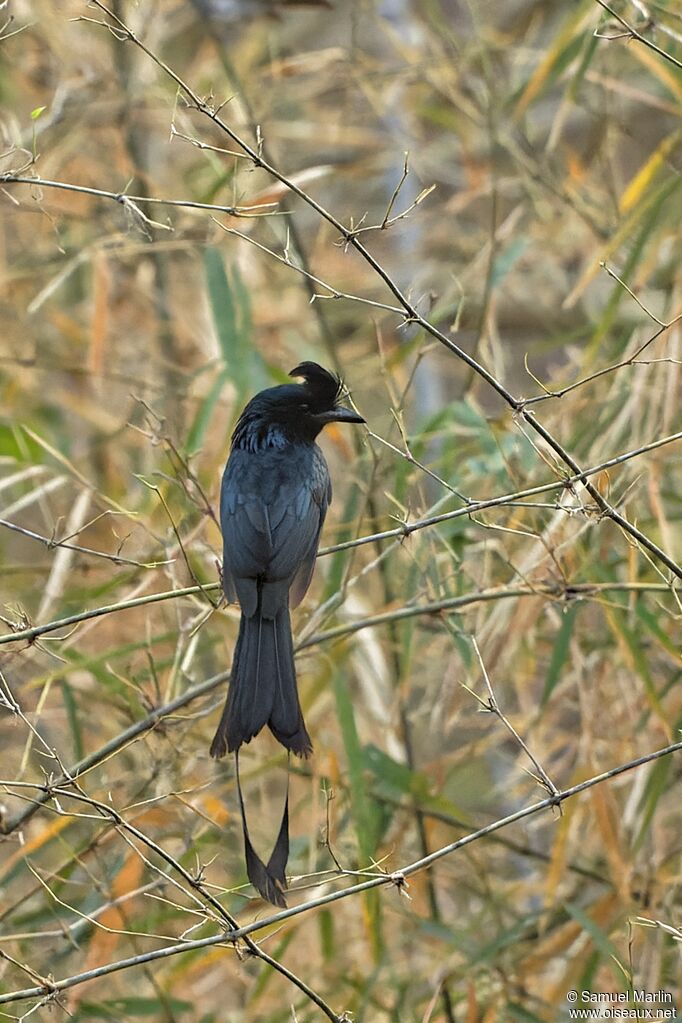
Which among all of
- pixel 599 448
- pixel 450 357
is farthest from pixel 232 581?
pixel 450 357

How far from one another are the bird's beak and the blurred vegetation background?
128 mm

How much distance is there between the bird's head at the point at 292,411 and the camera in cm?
301

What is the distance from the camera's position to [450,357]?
20.5 feet

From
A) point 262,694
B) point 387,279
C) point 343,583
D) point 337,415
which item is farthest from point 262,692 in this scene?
point 387,279

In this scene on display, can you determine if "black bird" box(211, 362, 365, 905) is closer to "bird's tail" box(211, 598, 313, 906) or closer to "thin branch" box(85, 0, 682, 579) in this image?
"bird's tail" box(211, 598, 313, 906)

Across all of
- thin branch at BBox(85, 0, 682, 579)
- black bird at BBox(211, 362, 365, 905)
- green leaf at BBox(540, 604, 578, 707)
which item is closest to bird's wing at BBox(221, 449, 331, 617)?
black bird at BBox(211, 362, 365, 905)

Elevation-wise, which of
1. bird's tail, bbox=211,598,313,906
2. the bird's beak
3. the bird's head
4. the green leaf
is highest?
the bird's head

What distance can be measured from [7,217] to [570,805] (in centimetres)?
325

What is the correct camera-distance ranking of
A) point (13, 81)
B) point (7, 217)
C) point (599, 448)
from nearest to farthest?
point (599, 448) < point (13, 81) < point (7, 217)

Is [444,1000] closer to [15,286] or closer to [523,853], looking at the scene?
[523,853]

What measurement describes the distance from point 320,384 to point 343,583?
1.52 feet

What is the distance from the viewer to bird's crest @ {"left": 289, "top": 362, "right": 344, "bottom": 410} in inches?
117

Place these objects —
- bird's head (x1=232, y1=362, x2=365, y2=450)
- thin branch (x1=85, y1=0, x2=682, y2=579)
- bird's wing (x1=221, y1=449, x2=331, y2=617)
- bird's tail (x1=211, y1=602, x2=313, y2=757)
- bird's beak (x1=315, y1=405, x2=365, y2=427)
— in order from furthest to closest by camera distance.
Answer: bird's head (x1=232, y1=362, x2=365, y2=450) → bird's beak (x1=315, y1=405, x2=365, y2=427) → bird's wing (x1=221, y1=449, x2=331, y2=617) → bird's tail (x1=211, y1=602, x2=313, y2=757) → thin branch (x1=85, y1=0, x2=682, y2=579)

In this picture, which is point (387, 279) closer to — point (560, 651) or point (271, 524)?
point (271, 524)
